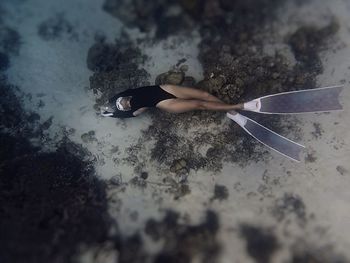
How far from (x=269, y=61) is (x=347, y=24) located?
6.00ft

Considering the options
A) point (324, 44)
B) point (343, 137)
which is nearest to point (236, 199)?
point (343, 137)

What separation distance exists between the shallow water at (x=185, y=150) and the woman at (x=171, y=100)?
0.66 m

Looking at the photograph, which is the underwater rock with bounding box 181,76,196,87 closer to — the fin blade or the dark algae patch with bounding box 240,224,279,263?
the fin blade

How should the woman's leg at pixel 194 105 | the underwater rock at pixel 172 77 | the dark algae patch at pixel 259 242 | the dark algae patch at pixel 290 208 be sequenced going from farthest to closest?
1. the underwater rock at pixel 172 77
2. the woman's leg at pixel 194 105
3. the dark algae patch at pixel 290 208
4. the dark algae patch at pixel 259 242

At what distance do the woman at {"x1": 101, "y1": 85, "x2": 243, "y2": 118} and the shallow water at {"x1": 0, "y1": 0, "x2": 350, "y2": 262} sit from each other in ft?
2.17

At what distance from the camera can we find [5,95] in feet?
27.4

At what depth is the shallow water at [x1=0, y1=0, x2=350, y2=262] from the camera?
264 inches

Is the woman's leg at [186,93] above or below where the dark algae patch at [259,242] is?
above

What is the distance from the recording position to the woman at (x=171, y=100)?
22.9ft

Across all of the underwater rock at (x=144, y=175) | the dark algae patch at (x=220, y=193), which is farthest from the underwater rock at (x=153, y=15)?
the dark algae patch at (x=220, y=193)

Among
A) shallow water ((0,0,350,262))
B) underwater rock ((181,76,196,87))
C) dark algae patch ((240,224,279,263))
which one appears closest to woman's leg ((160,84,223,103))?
shallow water ((0,0,350,262))

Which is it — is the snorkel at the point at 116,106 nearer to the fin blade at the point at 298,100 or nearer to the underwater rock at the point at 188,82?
the underwater rock at the point at 188,82

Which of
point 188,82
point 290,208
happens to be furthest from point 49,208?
point 290,208

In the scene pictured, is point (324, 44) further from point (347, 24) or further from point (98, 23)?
point (98, 23)
